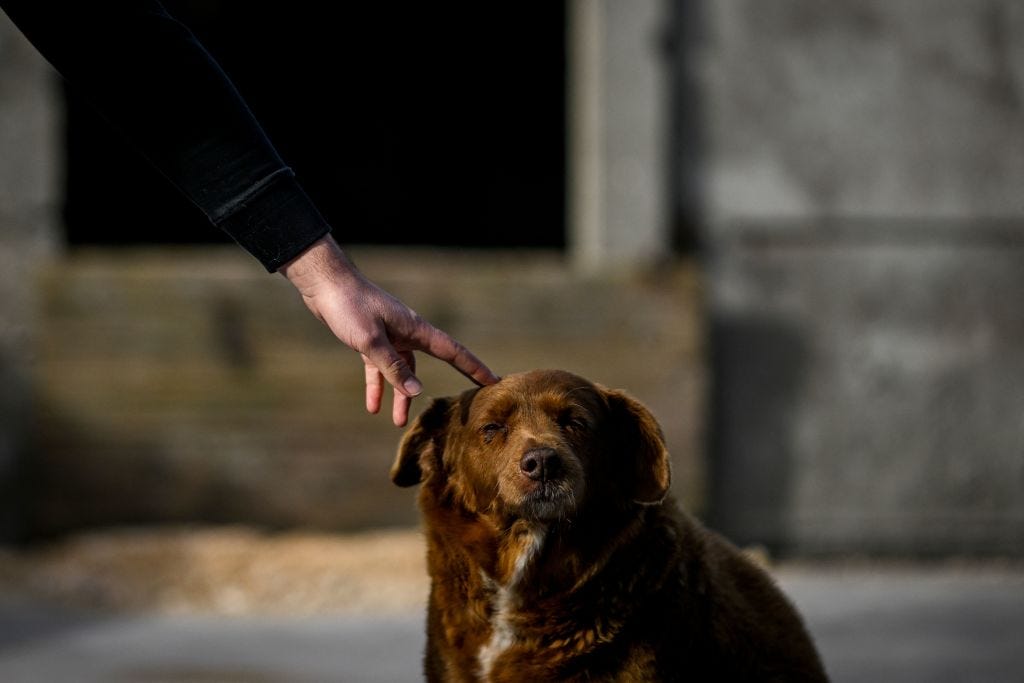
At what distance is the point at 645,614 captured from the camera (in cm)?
269

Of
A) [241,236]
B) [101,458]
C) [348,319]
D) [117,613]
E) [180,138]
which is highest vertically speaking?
[180,138]

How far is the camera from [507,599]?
2.80 m

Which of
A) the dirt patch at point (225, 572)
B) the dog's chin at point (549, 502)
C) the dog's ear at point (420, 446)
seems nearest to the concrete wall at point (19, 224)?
the dirt patch at point (225, 572)

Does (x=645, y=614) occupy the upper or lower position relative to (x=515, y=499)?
lower

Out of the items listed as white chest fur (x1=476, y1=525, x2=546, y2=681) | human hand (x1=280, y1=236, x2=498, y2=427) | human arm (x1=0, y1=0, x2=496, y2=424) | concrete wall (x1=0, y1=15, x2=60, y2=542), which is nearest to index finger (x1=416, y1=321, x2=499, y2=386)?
human hand (x1=280, y1=236, x2=498, y2=427)

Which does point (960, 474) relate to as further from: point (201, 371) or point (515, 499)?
point (515, 499)

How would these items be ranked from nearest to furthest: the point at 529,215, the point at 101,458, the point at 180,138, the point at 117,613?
the point at 180,138 < the point at 117,613 < the point at 101,458 < the point at 529,215

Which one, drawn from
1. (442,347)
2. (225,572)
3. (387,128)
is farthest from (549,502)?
(387,128)

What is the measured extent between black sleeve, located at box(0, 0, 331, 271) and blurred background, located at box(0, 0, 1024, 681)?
358cm

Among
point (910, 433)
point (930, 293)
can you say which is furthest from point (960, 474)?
point (930, 293)

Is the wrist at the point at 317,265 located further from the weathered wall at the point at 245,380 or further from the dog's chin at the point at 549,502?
the weathered wall at the point at 245,380

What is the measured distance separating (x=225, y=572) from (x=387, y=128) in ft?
14.3

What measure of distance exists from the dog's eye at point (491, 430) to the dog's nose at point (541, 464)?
0.15 m

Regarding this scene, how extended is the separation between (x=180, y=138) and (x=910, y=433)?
18.0 ft
